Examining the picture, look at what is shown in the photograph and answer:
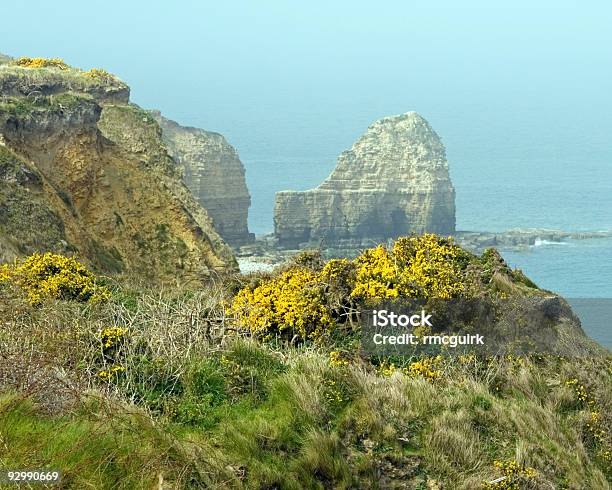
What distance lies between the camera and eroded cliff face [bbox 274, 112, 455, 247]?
133 meters

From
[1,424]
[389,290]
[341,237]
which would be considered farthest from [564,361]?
[341,237]

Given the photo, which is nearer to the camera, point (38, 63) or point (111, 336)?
point (111, 336)

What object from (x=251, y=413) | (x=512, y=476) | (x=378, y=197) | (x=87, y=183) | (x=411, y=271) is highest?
(x=378, y=197)

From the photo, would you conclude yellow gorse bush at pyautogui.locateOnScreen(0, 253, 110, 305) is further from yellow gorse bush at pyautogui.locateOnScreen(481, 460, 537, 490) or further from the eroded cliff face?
the eroded cliff face

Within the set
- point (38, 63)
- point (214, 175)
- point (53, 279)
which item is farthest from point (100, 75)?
point (214, 175)

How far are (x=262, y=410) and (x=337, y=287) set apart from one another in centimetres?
433

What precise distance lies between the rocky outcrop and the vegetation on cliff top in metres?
107

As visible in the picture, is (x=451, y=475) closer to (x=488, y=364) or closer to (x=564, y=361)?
(x=488, y=364)

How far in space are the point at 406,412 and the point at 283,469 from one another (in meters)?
1.59

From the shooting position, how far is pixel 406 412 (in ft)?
31.4

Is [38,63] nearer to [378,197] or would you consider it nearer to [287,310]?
[287,310]

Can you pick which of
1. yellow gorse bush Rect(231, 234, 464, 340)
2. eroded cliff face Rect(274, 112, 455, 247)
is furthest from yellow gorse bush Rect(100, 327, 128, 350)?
eroded cliff face Rect(274, 112, 455, 247)

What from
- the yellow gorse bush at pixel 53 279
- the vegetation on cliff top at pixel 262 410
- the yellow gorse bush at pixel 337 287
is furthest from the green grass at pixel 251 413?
the yellow gorse bush at pixel 53 279

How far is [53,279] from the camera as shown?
1457 cm
